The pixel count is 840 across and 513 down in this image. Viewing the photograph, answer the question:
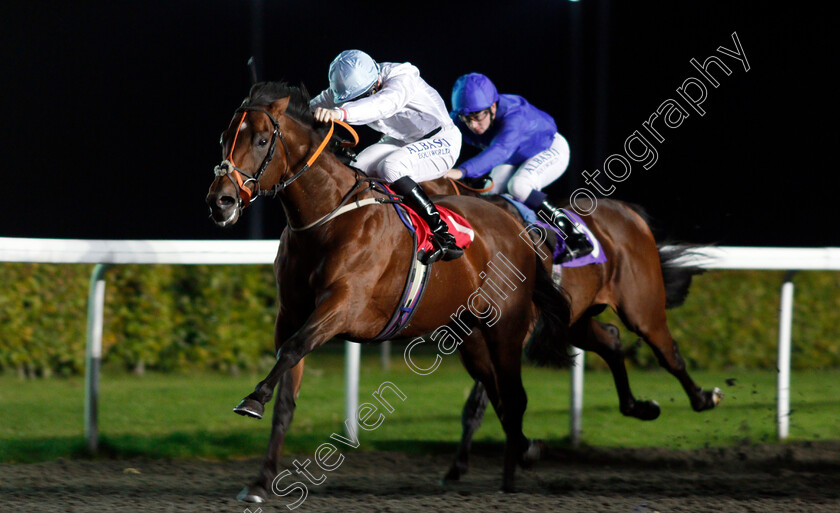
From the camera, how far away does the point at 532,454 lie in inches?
156

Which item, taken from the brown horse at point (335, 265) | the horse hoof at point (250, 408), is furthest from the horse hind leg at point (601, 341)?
the horse hoof at point (250, 408)

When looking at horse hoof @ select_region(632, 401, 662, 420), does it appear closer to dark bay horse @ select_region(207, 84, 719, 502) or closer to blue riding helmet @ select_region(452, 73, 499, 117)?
dark bay horse @ select_region(207, 84, 719, 502)

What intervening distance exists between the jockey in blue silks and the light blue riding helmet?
88 cm

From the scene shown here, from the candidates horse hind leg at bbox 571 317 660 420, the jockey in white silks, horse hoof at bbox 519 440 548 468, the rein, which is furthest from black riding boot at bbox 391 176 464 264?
horse hind leg at bbox 571 317 660 420

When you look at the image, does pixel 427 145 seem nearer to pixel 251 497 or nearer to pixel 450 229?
pixel 450 229

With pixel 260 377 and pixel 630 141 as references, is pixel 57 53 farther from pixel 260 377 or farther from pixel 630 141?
pixel 630 141

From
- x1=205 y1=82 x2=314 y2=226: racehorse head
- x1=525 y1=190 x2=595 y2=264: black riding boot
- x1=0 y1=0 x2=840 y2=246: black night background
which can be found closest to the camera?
x1=205 y1=82 x2=314 y2=226: racehorse head

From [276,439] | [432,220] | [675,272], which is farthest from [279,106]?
[675,272]

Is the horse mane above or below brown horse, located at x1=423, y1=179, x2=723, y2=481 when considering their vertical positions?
above

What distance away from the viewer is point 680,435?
17.0 ft

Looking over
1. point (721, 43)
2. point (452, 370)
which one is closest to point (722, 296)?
point (452, 370)

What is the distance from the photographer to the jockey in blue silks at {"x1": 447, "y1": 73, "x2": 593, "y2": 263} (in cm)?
445

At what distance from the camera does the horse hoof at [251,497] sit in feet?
10.9

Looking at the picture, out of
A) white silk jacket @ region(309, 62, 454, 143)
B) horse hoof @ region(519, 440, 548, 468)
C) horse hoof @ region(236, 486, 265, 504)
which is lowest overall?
horse hoof @ region(236, 486, 265, 504)
